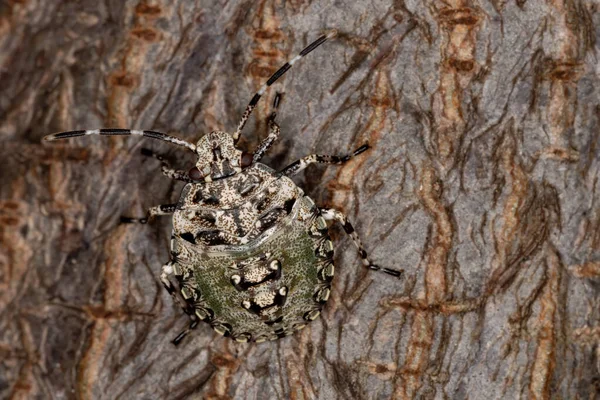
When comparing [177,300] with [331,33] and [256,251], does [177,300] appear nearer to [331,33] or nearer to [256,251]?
[256,251]

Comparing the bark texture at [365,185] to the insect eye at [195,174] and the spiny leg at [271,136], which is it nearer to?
the spiny leg at [271,136]

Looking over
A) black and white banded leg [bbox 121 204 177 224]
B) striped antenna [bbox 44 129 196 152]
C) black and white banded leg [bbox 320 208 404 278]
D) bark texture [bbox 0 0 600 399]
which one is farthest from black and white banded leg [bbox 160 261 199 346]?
black and white banded leg [bbox 320 208 404 278]

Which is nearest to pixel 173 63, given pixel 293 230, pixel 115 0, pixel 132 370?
pixel 115 0

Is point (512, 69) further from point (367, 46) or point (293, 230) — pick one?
point (293, 230)

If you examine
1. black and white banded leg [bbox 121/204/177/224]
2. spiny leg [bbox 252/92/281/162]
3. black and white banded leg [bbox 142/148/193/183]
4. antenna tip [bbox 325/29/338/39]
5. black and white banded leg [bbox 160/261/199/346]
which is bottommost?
black and white banded leg [bbox 160/261/199/346]

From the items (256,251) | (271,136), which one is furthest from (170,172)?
(256,251)

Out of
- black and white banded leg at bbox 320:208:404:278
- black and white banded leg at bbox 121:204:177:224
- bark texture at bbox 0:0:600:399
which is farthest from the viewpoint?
black and white banded leg at bbox 121:204:177:224

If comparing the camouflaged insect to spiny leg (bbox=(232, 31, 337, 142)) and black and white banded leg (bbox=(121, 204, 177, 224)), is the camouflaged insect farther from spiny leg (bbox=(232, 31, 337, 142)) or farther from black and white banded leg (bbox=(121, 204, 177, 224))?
black and white banded leg (bbox=(121, 204, 177, 224))

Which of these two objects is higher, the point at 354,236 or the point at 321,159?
the point at 321,159
